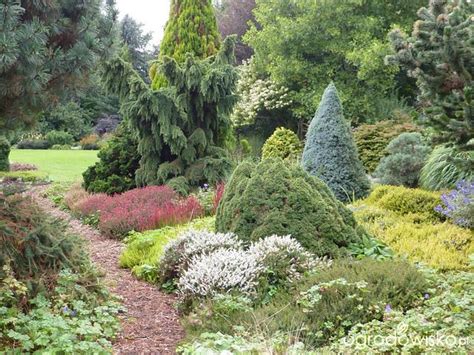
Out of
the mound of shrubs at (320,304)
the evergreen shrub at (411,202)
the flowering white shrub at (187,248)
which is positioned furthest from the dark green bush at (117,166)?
the mound of shrubs at (320,304)

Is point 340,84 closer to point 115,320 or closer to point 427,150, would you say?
point 427,150

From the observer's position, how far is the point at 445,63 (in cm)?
431

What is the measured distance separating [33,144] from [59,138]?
1790 millimetres

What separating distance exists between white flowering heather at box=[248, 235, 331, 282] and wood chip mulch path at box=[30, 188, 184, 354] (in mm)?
993

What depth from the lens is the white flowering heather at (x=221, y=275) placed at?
4.51 m

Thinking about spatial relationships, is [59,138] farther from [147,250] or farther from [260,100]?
[147,250]

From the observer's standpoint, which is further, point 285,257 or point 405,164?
point 405,164

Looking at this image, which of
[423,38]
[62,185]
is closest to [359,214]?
[423,38]

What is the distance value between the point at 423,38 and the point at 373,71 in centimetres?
1344

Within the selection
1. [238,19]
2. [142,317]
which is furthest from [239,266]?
[238,19]

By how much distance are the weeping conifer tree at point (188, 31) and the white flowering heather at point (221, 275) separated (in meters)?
7.59

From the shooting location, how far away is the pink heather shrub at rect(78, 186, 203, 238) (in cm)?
802

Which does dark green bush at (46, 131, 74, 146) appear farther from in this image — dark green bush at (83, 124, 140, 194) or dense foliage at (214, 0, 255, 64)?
dark green bush at (83, 124, 140, 194)

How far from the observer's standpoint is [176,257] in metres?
5.45
